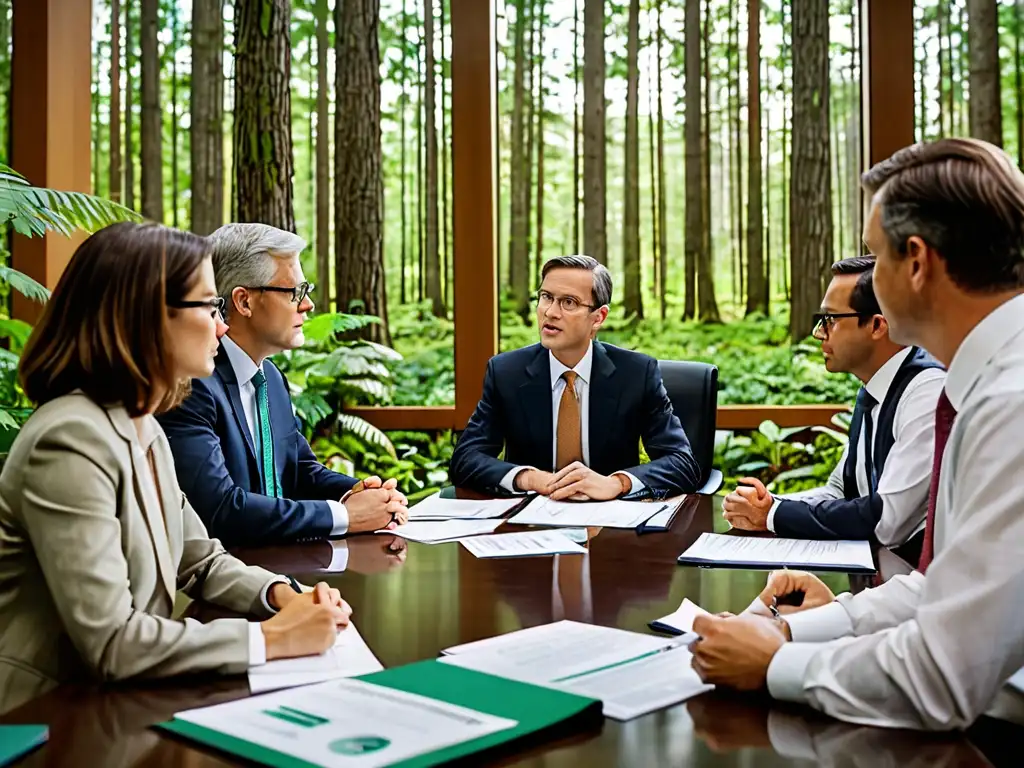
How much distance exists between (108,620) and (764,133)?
6354mm

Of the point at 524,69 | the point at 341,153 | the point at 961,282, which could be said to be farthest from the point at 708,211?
the point at 961,282

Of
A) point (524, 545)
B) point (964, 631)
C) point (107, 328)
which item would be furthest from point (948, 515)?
point (107, 328)

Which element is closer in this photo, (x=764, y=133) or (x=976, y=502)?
(x=976, y=502)

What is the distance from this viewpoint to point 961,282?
134 centimetres

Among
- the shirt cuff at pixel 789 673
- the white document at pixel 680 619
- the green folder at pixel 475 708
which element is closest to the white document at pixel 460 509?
the white document at pixel 680 619

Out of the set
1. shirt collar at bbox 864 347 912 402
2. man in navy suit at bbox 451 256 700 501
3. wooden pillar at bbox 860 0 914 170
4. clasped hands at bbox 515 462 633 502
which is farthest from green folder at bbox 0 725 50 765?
wooden pillar at bbox 860 0 914 170

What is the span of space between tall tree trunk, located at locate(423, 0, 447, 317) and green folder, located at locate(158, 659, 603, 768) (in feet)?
19.2

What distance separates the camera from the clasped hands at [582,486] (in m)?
2.87

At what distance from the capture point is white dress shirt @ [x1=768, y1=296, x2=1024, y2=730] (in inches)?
43.8

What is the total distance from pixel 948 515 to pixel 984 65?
576cm

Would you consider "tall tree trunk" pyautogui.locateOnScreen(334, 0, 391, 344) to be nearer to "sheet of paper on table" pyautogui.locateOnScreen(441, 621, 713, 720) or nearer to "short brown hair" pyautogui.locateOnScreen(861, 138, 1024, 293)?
"sheet of paper on table" pyautogui.locateOnScreen(441, 621, 713, 720)

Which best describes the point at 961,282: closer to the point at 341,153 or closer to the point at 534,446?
the point at 534,446

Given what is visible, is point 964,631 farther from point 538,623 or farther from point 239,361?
point 239,361

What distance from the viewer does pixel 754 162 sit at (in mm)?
6887
